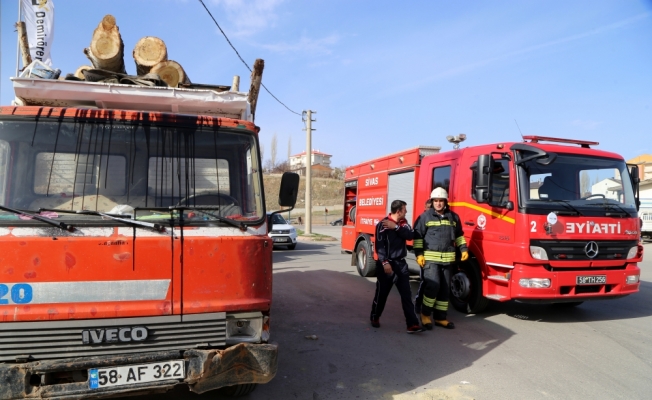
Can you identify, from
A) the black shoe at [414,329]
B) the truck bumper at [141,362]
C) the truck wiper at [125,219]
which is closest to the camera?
the truck bumper at [141,362]

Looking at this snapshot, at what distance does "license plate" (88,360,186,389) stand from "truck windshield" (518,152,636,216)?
189 inches

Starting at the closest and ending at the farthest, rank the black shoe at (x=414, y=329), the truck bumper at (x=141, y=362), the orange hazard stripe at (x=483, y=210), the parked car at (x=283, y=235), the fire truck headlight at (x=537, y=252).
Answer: the truck bumper at (x=141, y=362), the black shoe at (x=414, y=329), the fire truck headlight at (x=537, y=252), the orange hazard stripe at (x=483, y=210), the parked car at (x=283, y=235)

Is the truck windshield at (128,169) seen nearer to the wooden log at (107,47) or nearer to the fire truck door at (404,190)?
the wooden log at (107,47)

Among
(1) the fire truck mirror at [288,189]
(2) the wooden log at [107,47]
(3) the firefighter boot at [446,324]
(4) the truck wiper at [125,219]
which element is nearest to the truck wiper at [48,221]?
(4) the truck wiper at [125,219]

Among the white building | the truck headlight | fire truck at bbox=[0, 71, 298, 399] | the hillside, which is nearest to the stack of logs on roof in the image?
fire truck at bbox=[0, 71, 298, 399]

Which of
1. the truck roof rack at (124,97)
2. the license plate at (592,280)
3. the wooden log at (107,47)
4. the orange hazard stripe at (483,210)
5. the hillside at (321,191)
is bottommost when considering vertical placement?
the license plate at (592,280)

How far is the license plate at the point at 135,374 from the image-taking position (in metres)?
2.94

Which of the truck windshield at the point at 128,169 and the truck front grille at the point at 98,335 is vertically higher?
the truck windshield at the point at 128,169

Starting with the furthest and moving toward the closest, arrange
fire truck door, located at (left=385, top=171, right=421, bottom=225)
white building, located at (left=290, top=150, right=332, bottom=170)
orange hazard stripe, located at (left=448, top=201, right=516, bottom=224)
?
white building, located at (left=290, top=150, right=332, bottom=170)
fire truck door, located at (left=385, top=171, right=421, bottom=225)
orange hazard stripe, located at (left=448, top=201, right=516, bottom=224)

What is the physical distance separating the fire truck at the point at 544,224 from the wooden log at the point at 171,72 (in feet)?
13.1

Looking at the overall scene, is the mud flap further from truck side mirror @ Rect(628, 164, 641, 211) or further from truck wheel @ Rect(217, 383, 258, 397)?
truck side mirror @ Rect(628, 164, 641, 211)

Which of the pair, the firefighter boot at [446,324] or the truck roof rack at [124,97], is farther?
the firefighter boot at [446,324]

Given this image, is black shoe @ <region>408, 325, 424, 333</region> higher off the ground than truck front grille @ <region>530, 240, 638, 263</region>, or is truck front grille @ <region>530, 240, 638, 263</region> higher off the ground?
truck front grille @ <region>530, 240, 638, 263</region>

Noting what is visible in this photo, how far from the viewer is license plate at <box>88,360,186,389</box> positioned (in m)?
2.94
